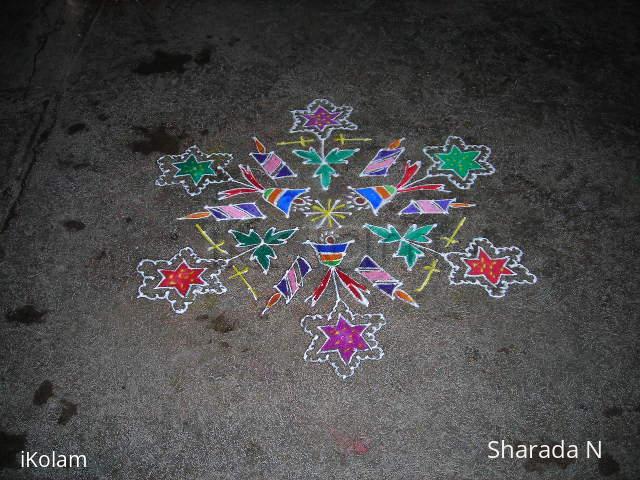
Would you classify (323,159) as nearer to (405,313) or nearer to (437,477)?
(405,313)

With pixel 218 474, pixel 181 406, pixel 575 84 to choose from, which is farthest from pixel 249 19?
pixel 218 474

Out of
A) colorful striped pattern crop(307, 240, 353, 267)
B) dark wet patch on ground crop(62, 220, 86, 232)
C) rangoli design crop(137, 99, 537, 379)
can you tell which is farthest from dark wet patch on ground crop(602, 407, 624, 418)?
dark wet patch on ground crop(62, 220, 86, 232)

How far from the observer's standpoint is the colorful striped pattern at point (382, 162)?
2.70 metres

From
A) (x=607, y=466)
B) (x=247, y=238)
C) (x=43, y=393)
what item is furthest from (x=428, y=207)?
(x=43, y=393)

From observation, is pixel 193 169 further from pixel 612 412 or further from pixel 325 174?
pixel 612 412

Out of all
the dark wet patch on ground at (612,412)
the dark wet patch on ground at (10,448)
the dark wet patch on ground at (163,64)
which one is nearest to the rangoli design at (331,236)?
the dark wet patch on ground at (612,412)

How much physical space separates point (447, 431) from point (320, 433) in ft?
1.51

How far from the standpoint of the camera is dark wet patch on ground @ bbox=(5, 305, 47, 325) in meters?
2.25

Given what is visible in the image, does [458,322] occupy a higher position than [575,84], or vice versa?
[575,84]

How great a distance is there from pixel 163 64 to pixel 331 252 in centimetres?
187

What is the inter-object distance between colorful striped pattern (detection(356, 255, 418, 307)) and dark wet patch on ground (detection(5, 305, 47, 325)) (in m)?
1.39

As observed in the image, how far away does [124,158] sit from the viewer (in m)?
2.85

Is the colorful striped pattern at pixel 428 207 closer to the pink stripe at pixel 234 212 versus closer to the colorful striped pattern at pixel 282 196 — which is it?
the colorful striped pattern at pixel 282 196

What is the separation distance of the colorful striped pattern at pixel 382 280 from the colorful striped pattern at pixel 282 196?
1.57 ft
